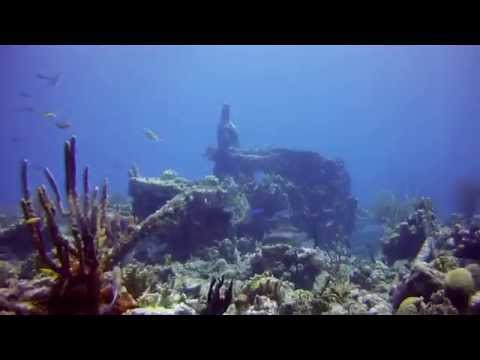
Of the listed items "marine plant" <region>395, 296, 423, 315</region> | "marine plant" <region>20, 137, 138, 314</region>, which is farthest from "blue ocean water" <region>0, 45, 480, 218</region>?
"marine plant" <region>20, 137, 138, 314</region>

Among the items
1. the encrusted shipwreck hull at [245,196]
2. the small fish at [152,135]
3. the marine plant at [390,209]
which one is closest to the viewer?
the encrusted shipwreck hull at [245,196]

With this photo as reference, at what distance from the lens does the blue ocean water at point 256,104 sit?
8306cm

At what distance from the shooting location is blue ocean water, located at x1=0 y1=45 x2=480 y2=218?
83062 mm

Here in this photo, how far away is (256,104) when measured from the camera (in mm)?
199750

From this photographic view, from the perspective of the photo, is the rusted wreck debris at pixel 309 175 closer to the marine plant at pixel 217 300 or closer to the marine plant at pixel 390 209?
the marine plant at pixel 390 209

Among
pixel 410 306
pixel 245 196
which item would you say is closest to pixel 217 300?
pixel 410 306

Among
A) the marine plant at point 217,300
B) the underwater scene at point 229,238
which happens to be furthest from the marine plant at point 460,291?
the marine plant at point 217,300

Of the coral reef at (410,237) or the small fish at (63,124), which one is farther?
the small fish at (63,124)

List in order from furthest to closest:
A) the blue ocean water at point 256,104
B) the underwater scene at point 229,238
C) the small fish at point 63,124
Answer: the blue ocean water at point 256,104, the small fish at point 63,124, the underwater scene at point 229,238

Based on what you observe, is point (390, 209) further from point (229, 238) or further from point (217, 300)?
point (217, 300)

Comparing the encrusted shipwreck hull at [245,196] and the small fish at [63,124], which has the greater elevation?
the small fish at [63,124]

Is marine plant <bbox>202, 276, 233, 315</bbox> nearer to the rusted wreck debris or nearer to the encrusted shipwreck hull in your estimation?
the encrusted shipwreck hull
